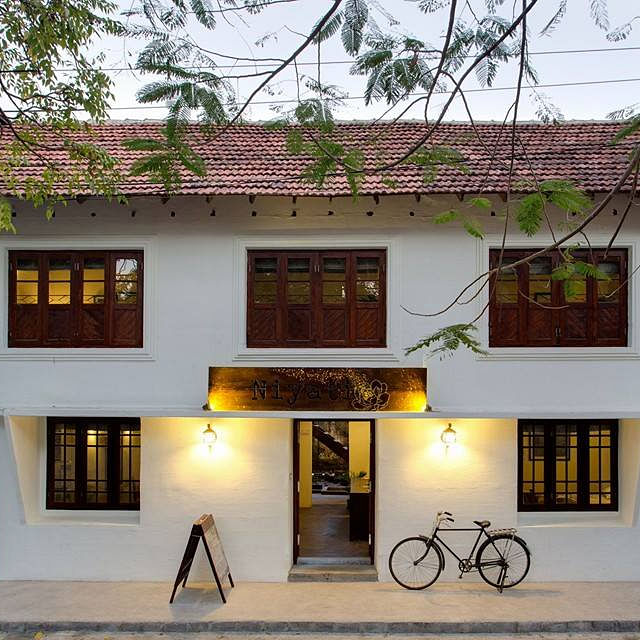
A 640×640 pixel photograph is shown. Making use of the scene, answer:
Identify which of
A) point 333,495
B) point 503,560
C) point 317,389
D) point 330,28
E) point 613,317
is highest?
point 330,28

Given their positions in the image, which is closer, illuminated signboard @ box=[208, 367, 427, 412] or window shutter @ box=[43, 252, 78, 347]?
illuminated signboard @ box=[208, 367, 427, 412]

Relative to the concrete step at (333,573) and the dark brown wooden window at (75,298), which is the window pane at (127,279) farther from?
the concrete step at (333,573)

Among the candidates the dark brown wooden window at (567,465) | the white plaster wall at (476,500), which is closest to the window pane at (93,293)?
the white plaster wall at (476,500)

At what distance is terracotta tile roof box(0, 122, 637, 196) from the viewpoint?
9.32m

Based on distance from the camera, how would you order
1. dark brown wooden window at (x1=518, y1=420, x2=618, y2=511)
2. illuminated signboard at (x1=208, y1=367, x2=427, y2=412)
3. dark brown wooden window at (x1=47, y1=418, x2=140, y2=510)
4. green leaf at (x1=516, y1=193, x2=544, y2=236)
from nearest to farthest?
green leaf at (x1=516, y1=193, x2=544, y2=236) → illuminated signboard at (x1=208, y1=367, x2=427, y2=412) → dark brown wooden window at (x1=518, y1=420, x2=618, y2=511) → dark brown wooden window at (x1=47, y1=418, x2=140, y2=510)

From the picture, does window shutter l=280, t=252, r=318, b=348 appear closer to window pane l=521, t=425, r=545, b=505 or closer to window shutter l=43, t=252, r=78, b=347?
window shutter l=43, t=252, r=78, b=347

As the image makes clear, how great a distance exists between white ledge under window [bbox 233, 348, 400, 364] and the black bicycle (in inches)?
91.1

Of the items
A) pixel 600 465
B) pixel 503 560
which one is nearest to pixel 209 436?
pixel 503 560

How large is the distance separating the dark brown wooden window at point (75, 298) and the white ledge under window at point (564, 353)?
203 inches

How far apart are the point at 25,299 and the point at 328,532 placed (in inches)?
248

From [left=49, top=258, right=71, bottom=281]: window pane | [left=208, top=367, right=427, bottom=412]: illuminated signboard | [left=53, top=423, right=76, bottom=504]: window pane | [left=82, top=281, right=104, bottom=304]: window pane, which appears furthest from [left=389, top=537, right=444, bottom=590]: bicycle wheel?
[left=49, top=258, right=71, bottom=281]: window pane

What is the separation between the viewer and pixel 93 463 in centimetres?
1026

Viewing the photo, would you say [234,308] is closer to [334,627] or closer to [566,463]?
[334,627]

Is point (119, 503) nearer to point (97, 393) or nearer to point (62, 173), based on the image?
point (97, 393)
